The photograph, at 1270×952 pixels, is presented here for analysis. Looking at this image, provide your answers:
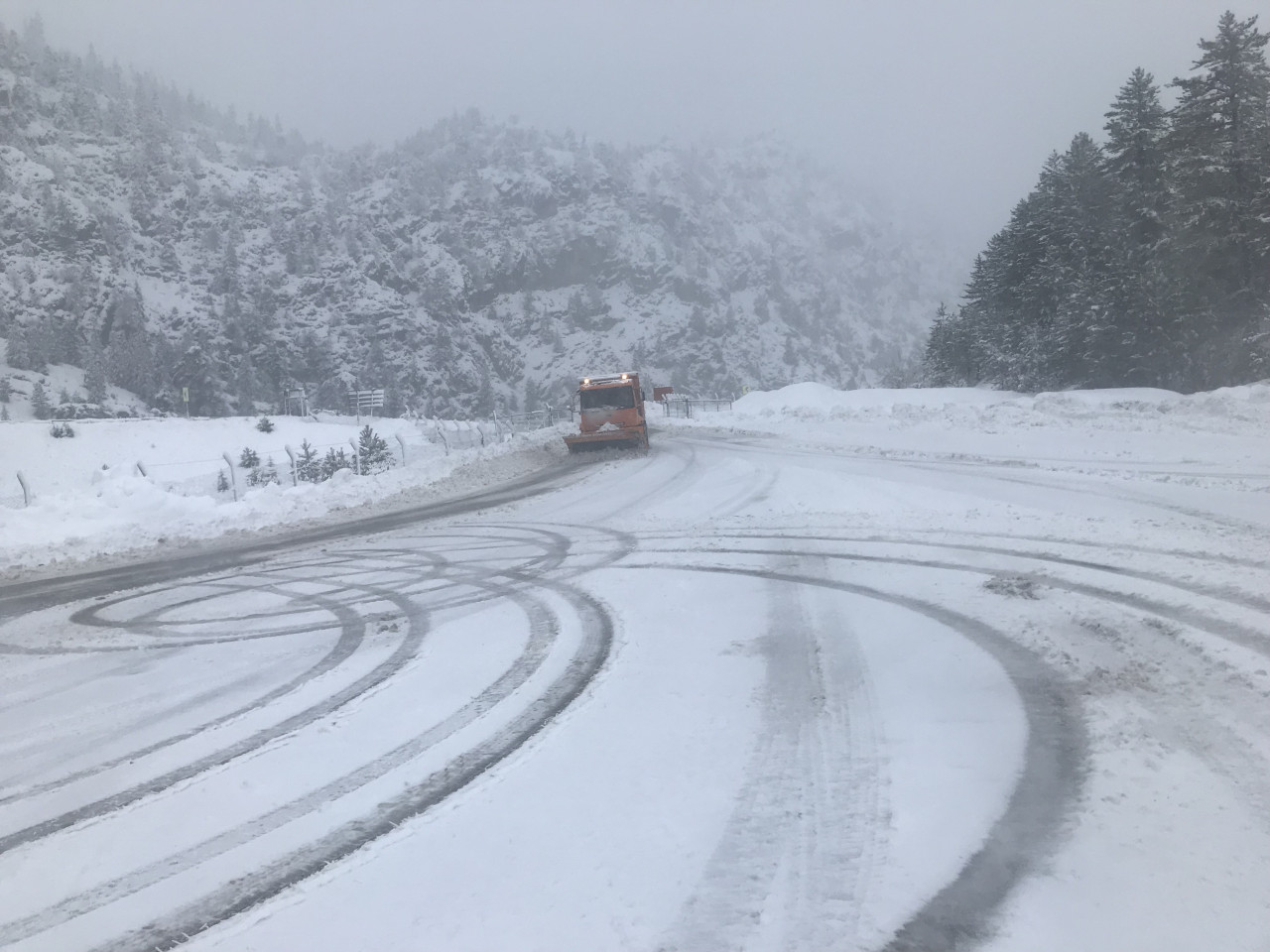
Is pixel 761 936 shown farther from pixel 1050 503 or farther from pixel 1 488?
pixel 1 488

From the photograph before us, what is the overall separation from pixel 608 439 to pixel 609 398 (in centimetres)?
166

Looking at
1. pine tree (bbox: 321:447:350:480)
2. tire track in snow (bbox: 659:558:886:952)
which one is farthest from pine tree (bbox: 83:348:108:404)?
tire track in snow (bbox: 659:558:886:952)

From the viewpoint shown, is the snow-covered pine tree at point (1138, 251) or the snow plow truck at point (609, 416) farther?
the snow-covered pine tree at point (1138, 251)

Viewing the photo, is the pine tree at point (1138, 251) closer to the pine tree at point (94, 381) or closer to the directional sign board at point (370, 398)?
the directional sign board at point (370, 398)

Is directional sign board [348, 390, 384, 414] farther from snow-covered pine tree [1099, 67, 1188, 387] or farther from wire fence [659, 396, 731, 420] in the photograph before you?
snow-covered pine tree [1099, 67, 1188, 387]

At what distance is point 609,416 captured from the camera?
32188 mm

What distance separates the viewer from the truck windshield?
106ft

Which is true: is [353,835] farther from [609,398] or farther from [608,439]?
[609,398]

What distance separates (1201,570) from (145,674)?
9503 mm

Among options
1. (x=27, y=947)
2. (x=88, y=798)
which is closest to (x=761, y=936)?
(x=27, y=947)

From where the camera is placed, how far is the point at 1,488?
29141 millimetres

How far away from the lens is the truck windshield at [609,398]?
3244 centimetres

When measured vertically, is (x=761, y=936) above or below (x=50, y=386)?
below

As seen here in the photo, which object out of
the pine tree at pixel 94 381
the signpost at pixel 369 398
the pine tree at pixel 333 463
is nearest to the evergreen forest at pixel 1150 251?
the pine tree at pixel 333 463
